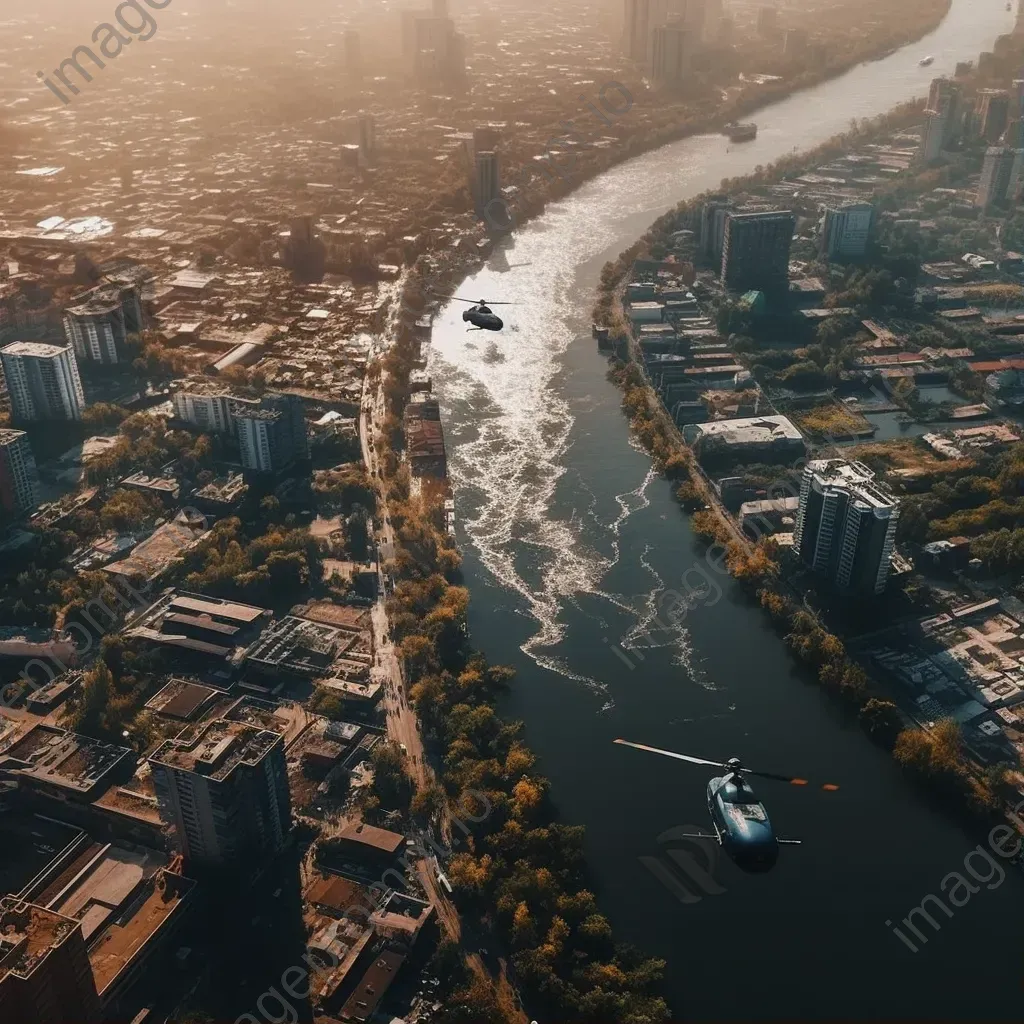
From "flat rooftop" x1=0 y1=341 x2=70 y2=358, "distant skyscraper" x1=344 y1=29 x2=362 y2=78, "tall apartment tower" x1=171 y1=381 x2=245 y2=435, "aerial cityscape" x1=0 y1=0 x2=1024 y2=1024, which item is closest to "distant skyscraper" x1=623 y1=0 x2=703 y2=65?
"distant skyscraper" x1=344 y1=29 x2=362 y2=78

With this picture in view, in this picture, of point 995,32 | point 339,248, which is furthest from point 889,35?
point 339,248

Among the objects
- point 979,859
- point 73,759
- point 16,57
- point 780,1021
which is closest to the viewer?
point 780,1021

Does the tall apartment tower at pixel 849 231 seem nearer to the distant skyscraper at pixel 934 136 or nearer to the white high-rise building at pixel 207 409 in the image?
the distant skyscraper at pixel 934 136

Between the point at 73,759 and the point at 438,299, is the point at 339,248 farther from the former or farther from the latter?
the point at 73,759

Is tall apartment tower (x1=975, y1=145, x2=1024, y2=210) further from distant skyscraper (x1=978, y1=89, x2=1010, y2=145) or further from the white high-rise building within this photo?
the white high-rise building

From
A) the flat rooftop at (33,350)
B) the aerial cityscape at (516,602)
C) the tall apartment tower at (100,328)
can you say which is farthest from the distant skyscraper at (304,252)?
the flat rooftop at (33,350)

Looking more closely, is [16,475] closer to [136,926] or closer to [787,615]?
[136,926]
